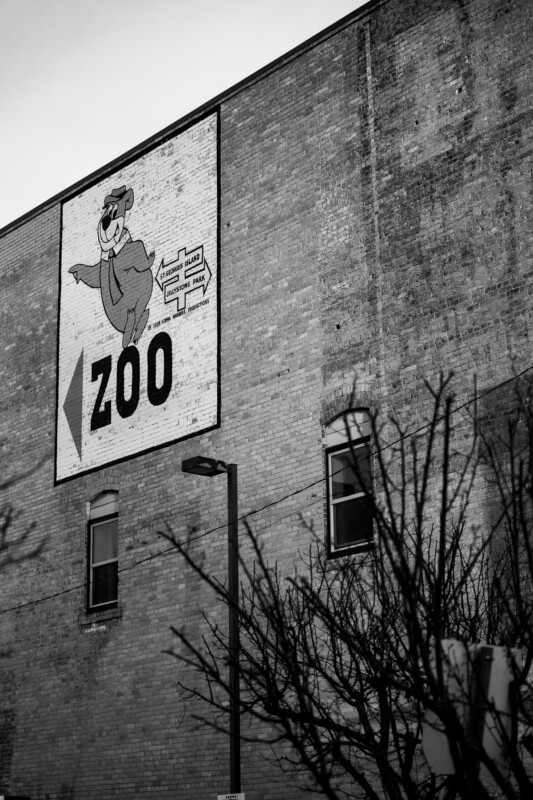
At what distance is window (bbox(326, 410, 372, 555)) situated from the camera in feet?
54.9

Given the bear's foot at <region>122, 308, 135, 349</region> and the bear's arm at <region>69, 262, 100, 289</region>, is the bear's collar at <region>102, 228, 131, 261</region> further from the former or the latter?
the bear's foot at <region>122, 308, 135, 349</region>

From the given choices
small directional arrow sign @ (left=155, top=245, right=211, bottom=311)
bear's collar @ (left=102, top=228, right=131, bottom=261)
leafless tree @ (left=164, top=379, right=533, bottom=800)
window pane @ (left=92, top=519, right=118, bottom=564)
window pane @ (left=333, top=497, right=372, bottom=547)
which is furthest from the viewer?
bear's collar @ (left=102, top=228, right=131, bottom=261)

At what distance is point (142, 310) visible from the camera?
68.2 feet

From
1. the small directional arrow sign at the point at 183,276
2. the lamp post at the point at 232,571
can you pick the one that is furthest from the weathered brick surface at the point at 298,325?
the lamp post at the point at 232,571

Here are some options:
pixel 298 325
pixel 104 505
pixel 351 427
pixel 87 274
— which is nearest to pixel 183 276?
pixel 87 274

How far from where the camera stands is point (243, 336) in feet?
62.0

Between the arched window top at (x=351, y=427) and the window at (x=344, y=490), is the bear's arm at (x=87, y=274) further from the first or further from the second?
the window at (x=344, y=490)

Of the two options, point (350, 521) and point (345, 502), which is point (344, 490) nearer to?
point (345, 502)

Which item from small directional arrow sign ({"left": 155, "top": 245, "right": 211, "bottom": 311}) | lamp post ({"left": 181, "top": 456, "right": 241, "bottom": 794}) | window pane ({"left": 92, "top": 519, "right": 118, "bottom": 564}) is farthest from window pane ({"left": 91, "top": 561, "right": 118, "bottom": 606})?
small directional arrow sign ({"left": 155, "top": 245, "right": 211, "bottom": 311})

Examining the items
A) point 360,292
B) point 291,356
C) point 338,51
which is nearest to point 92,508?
point 291,356

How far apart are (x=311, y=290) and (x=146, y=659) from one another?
615 centimetres

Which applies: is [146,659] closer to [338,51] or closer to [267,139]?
[267,139]

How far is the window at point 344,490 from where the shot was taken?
16734mm

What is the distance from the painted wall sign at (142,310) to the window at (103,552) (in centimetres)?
74
